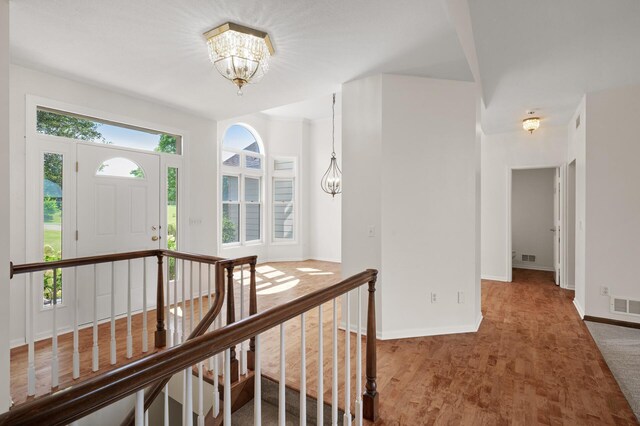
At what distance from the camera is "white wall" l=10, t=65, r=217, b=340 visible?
3055 mm

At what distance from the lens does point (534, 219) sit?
22.4 ft

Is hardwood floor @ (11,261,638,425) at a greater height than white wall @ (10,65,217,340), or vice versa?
white wall @ (10,65,217,340)

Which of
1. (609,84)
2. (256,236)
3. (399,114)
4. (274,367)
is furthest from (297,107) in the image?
(274,367)

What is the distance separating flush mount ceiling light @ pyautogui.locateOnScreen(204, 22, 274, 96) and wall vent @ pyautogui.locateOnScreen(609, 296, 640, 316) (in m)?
4.54

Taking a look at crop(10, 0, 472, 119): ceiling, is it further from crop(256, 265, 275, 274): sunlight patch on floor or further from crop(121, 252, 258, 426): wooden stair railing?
crop(256, 265, 275, 274): sunlight patch on floor

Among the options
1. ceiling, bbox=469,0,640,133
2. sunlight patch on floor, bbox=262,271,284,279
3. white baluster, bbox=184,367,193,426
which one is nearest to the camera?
white baluster, bbox=184,367,193,426

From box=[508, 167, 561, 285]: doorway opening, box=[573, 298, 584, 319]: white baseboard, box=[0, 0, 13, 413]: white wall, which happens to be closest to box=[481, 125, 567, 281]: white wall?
box=[508, 167, 561, 285]: doorway opening

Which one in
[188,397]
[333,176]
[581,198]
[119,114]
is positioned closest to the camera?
[188,397]

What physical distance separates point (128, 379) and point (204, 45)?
2.58 metres

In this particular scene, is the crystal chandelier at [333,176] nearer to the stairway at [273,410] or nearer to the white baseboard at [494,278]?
the white baseboard at [494,278]

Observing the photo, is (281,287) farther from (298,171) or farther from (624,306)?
(624,306)

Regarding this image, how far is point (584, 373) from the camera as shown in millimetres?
2570

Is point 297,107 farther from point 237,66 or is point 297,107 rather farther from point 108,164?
point 237,66

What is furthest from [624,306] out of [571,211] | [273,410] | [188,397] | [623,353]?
[188,397]
